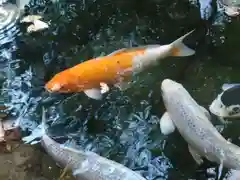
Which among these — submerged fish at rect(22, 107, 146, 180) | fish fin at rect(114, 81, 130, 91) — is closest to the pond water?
fish fin at rect(114, 81, 130, 91)

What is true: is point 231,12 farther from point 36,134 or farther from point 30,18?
point 36,134

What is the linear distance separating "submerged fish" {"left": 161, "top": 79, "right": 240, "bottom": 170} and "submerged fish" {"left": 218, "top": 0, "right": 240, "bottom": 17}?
30.8 inches

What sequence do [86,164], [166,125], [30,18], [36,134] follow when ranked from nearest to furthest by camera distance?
[86,164]
[166,125]
[36,134]
[30,18]

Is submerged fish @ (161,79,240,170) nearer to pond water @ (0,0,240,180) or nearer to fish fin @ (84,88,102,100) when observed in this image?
pond water @ (0,0,240,180)

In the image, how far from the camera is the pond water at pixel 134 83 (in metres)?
2.65

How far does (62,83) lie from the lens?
9.29 ft

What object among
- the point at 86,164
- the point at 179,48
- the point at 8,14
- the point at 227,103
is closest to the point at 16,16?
the point at 8,14

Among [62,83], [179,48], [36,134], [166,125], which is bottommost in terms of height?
[36,134]

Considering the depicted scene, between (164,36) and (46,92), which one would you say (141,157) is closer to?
(46,92)

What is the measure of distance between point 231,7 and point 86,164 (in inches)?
60.7

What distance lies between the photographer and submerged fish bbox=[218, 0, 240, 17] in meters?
3.29

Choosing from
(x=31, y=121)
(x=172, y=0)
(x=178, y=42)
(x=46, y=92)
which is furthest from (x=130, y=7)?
(x=31, y=121)

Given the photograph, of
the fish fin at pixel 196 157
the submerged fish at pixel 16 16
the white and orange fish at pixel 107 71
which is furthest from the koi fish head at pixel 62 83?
the fish fin at pixel 196 157

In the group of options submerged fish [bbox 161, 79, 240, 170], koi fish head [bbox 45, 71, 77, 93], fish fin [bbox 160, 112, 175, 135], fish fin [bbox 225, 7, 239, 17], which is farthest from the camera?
fish fin [bbox 225, 7, 239, 17]
